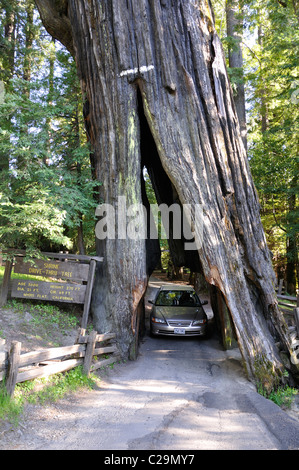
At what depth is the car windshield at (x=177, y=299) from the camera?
11102 millimetres

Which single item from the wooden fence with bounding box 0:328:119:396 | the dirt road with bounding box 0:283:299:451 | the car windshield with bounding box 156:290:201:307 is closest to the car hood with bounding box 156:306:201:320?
the car windshield with bounding box 156:290:201:307

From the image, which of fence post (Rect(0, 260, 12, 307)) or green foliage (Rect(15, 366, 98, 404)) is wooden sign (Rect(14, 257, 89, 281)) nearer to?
fence post (Rect(0, 260, 12, 307))

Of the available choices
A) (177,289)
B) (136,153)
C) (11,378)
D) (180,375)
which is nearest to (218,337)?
(177,289)

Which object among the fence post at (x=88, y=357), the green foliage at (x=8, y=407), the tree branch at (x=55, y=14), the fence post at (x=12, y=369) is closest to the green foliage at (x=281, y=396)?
A: the fence post at (x=88, y=357)

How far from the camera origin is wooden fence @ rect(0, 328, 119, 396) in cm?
462

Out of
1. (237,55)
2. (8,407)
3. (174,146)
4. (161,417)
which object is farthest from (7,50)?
(161,417)

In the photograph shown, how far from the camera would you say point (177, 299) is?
11328 mm

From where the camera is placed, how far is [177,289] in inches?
475

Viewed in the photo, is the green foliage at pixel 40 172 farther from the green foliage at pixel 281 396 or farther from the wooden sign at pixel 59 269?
the green foliage at pixel 281 396

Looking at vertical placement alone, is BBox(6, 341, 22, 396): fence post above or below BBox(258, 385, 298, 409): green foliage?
above

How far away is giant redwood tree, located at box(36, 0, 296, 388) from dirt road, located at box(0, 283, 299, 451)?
1.41 m

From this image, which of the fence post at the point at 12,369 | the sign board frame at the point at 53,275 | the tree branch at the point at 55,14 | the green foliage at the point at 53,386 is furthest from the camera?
the tree branch at the point at 55,14

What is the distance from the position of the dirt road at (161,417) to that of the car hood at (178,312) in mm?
2319

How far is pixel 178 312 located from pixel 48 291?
4190 millimetres
